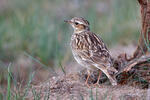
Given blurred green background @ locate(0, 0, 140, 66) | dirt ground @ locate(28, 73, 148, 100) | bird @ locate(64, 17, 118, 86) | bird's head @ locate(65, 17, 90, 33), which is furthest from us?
blurred green background @ locate(0, 0, 140, 66)

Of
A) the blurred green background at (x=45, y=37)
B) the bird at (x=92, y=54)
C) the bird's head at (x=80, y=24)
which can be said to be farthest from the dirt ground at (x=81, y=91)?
the blurred green background at (x=45, y=37)

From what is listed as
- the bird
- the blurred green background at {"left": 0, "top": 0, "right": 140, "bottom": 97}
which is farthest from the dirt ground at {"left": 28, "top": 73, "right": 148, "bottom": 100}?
the blurred green background at {"left": 0, "top": 0, "right": 140, "bottom": 97}

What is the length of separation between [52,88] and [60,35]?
473 cm

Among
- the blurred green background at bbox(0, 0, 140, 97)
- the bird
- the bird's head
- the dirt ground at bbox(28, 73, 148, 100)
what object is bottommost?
the dirt ground at bbox(28, 73, 148, 100)

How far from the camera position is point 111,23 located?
8.77 m

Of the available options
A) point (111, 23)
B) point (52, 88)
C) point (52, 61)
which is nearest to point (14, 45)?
point (52, 61)

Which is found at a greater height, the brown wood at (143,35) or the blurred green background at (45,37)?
the blurred green background at (45,37)

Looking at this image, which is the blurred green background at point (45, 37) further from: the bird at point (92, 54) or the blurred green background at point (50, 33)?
the bird at point (92, 54)

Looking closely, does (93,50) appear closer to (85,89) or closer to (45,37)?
(85,89)

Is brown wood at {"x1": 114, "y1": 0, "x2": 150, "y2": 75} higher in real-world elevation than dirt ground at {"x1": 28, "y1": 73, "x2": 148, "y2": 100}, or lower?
higher

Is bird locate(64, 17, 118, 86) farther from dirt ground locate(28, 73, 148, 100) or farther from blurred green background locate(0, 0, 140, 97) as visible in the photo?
blurred green background locate(0, 0, 140, 97)

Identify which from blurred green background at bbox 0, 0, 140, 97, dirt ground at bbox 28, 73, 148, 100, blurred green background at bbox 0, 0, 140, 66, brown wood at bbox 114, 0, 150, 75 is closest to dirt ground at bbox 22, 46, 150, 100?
dirt ground at bbox 28, 73, 148, 100

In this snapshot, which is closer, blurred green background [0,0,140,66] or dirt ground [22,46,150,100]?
dirt ground [22,46,150,100]

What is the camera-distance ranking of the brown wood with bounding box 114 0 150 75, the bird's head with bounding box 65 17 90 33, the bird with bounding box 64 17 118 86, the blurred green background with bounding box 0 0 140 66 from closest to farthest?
the bird with bounding box 64 17 118 86
the brown wood with bounding box 114 0 150 75
the bird's head with bounding box 65 17 90 33
the blurred green background with bounding box 0 0 140 66
